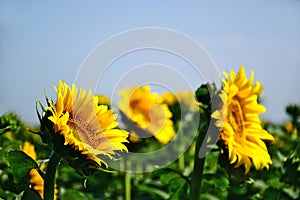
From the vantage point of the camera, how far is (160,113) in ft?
9.46

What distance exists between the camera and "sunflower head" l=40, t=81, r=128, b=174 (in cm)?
128

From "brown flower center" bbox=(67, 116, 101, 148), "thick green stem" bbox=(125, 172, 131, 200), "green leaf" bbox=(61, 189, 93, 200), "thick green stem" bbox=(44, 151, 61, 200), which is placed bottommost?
"thick green stem" bbox=(44, 151, 61, 200)

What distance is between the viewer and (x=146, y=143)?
2572 millimetres

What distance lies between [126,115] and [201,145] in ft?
3.25

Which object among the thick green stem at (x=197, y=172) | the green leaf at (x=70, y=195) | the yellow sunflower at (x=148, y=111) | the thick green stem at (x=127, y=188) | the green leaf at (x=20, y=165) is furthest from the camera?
the yellow sunflower at (x=148, y=111)

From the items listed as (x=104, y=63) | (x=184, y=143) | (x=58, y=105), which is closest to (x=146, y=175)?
(x=184, y=143)

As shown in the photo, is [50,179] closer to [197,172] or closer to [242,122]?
[197,172]

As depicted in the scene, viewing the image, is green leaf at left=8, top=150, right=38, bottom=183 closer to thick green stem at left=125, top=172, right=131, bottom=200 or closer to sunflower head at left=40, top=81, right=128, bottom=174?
sunflower head at left=40, top=81, right=128, bottom=174

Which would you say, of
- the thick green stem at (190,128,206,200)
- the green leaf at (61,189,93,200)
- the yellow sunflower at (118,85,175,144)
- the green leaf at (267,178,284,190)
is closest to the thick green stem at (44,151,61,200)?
the thick green stem at (190,128,206,200)

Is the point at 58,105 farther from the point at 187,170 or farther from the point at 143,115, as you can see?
the point at 143,115

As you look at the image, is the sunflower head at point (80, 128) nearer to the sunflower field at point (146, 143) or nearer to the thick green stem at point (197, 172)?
the sunflower field at point (146, 143)

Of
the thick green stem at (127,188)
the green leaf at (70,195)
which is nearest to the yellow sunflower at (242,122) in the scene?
the green leaf at (70,195)

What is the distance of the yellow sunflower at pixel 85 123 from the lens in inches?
50.4

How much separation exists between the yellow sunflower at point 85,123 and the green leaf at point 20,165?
3.2 inches
